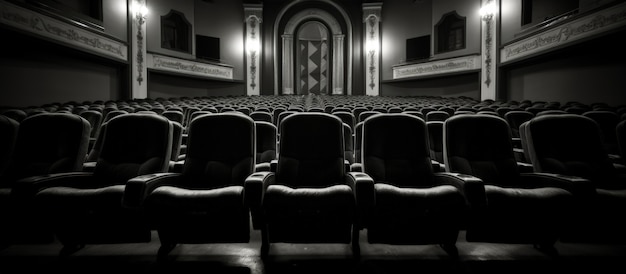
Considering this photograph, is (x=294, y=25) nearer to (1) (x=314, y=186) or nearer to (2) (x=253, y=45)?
(2) (x=253, y=45)

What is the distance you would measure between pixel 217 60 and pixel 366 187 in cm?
977

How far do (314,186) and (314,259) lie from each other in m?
0.42

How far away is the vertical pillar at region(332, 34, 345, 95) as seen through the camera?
37.7ft

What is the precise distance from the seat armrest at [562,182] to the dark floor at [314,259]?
11.7 inches

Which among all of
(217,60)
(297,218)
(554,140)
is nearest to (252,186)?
(297,218)

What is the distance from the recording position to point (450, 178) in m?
1.51

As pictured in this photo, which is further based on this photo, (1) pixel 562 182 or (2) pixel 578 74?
(2) pixel 578 74

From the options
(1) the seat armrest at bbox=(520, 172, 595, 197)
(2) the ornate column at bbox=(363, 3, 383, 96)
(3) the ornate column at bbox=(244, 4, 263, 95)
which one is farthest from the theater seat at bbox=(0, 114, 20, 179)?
(2) the ornate column at bbox=(363, 3, 383, 96)

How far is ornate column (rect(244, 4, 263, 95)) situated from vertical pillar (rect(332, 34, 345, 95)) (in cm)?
286

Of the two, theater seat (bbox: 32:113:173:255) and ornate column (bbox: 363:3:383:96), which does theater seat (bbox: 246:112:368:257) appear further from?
ornate column (bbox: 363:3:383:96)

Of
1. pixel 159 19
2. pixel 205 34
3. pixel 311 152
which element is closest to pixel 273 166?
pixel 311 152

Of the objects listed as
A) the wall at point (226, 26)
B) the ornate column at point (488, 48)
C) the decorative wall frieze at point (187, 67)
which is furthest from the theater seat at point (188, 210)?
the wall at point (226, 26)

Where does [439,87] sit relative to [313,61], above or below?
below

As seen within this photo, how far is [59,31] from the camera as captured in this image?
5.40m
